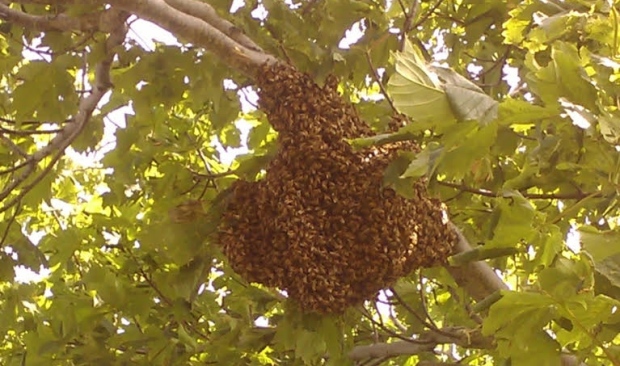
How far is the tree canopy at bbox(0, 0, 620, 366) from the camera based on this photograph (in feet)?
7.44

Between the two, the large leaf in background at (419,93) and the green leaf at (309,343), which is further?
the green leaf at (309,343)

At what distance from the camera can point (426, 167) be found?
2318 mm

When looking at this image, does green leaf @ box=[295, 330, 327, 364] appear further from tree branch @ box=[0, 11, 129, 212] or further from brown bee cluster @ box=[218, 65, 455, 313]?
tree branch @ box=[0, 11, 129, 212]

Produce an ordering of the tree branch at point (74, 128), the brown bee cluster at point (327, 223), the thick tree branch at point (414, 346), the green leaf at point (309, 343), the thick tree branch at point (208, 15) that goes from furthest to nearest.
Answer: the tree branch at point (74, 128)
the thick tree branch at point (414, 346)
the thick tree branch at point (208, 15)
the green leaf at point (309, 343)
the brown bee cluster at point (327, 223)

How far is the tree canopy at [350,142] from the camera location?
2.27 m

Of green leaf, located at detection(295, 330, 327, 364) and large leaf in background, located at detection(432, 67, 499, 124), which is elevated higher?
large leaf in background, located at detection(432, 67, 499, 124)

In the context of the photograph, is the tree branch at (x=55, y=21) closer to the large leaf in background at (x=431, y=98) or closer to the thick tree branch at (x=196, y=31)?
the thick tree branch at (x=196, y=31)

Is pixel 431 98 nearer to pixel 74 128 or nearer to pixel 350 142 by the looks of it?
pixel 350 142

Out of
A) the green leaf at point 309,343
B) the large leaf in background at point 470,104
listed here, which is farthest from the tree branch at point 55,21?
the large leaf in background at point 470,104

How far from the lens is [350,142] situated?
2.43 meters

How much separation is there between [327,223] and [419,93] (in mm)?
748

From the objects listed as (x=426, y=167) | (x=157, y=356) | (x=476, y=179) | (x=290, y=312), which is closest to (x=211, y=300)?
(x=157, y=356)

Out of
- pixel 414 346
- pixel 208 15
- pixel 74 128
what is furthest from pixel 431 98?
pixel 74 128

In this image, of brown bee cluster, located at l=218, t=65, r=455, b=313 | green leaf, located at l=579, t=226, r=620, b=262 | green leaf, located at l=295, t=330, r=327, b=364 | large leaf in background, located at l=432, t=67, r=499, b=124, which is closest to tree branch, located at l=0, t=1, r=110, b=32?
brown bee cluster, located at l=218, t=65, r=455, b=313
